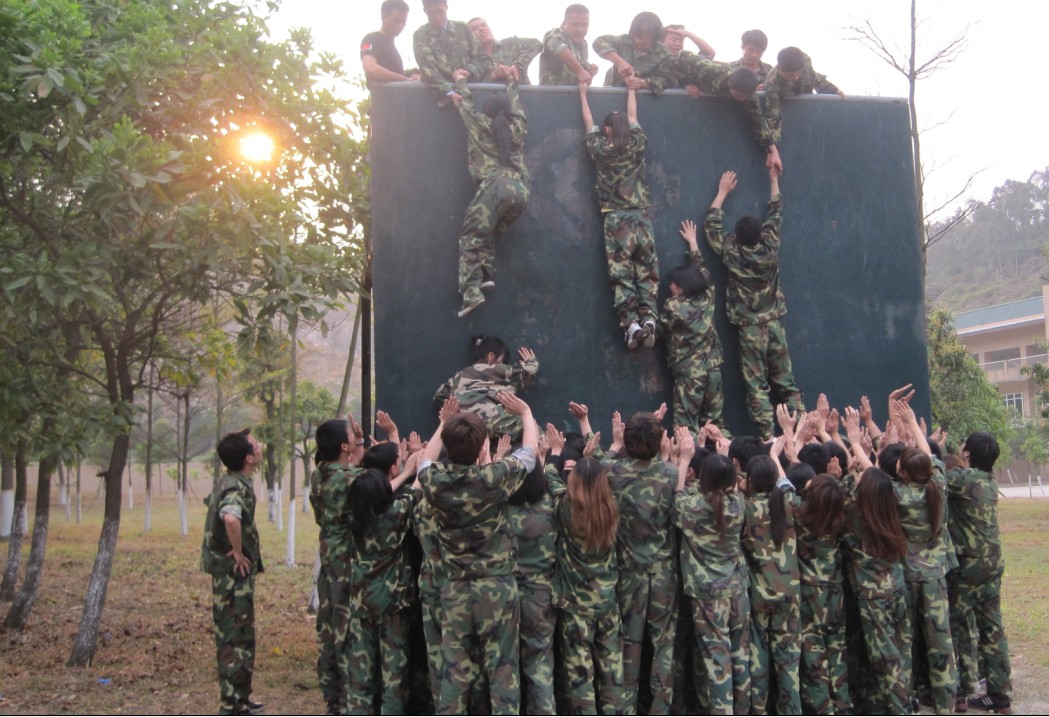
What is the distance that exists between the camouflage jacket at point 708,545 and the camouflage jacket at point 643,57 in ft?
11.9

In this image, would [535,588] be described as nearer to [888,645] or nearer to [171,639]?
[888,645]

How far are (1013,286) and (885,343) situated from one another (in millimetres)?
56466

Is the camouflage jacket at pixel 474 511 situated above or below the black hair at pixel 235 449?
below

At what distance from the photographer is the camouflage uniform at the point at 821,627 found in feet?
19.1

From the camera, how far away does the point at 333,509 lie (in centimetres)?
562

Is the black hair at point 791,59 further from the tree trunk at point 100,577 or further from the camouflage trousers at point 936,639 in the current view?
the tree trunk at point 100,577

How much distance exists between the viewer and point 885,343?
7.77 m

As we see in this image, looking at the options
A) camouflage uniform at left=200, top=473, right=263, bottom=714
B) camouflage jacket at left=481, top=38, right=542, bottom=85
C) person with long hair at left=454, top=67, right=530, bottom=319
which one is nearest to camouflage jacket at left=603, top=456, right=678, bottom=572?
person with long hair at left=454, top=67, right=530, bottom=319

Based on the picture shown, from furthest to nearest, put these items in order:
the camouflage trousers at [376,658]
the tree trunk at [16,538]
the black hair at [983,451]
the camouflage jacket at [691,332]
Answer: the tree trunk at [16,538]
the camouflage jacket at [691,332]
the black hair at [983,451]
the camouflage trousers at [376,658]

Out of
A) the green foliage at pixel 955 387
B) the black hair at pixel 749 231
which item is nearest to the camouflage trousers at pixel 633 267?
the black hair at pixel 749 231

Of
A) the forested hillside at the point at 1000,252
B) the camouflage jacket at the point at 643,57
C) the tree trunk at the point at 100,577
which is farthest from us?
the forested hillside at the point at 1000,252

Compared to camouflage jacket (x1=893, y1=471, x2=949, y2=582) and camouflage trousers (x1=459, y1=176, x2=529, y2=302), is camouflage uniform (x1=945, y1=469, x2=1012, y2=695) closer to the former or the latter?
camouflage jacket (x1=893, y1=471, x2=949, y2=582)

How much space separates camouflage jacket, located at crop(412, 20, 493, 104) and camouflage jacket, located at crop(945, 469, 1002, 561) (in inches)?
175

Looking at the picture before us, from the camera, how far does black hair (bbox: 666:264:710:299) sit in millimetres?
7113
